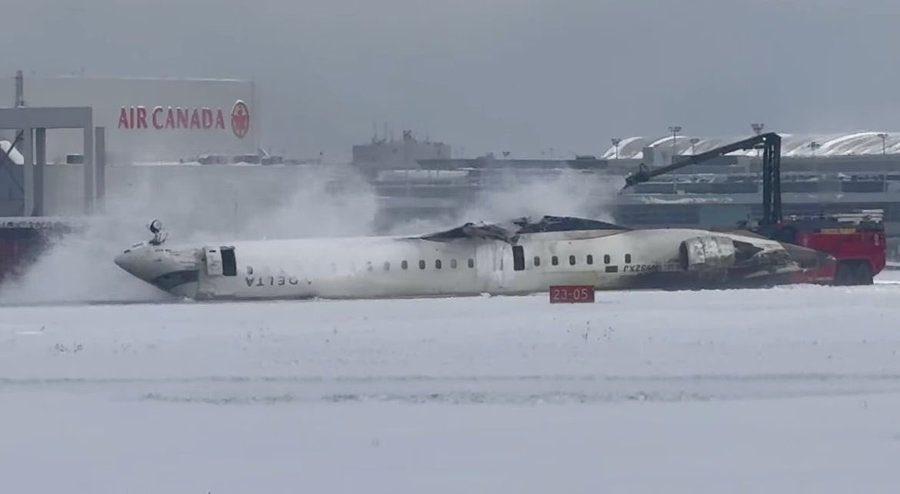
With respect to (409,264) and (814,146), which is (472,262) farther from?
(814,146)

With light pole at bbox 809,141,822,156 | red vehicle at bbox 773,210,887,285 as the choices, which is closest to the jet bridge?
red vehicle at bbox 773,210,887,285

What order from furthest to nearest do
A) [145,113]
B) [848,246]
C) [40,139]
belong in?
[145,113] < [40,139] < [848,246]

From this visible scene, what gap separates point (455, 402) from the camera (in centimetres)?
2584

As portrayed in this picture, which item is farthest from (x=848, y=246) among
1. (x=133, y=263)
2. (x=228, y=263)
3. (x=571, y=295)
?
(x=133, y=263)

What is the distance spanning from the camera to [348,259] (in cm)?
5009

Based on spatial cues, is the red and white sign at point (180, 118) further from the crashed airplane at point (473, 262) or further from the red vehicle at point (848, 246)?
the red vehicle at point (848, 246)

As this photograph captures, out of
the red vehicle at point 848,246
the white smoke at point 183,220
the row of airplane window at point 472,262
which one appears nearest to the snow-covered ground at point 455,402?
the row of airplane window at point 472,262

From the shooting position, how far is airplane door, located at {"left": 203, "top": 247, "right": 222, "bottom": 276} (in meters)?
49.2

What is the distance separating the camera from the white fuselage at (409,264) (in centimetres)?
4941

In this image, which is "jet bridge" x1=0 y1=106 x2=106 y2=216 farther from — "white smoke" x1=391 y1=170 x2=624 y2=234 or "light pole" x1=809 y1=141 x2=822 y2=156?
Answer: "light pole" x1=809 y1=141 x2=822 y2=156

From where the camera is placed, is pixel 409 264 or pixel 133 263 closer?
pixel 133 263

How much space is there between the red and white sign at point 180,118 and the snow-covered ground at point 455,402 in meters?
59.2

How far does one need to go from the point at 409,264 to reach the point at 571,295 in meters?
6.09

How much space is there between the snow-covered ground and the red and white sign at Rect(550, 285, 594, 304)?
14.9 ft
